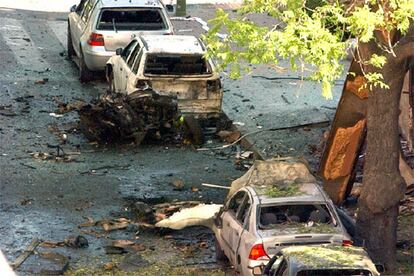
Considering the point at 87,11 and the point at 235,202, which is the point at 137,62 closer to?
the point at 87,11

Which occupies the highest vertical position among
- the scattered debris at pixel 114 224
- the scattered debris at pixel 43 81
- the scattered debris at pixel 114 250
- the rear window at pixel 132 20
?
the rear window at pixel 132 20

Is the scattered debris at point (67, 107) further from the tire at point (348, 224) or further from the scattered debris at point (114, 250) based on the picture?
the tire at point (348, 224)

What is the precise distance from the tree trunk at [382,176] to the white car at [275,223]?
3.16 ft

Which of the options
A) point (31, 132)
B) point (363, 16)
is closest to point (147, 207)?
point (31, 132)

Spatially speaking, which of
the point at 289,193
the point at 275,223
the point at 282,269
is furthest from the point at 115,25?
the point at 282,269

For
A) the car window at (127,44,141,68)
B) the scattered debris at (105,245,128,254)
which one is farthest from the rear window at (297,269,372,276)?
the car window at (127,44,141,68)

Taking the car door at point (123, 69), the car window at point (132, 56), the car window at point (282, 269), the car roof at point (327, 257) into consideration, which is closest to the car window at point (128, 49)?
the car door at point (123, 69)

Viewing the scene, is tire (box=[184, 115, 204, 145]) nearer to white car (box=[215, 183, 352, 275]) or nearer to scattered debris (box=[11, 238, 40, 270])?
scattered debris (box=[11, 238, 40, 270])

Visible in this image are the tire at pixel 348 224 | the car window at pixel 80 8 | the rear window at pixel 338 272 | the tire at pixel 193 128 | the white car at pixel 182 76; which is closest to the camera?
the rear window at pixel 338 272

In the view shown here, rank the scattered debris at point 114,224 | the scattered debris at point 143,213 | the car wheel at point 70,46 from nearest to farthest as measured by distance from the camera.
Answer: the scattered debris at point 114,224
the scattered debris at point 143,213
the car wheel at point 70,46

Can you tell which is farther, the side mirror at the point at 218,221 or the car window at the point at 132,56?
the car window at the point at 132,56

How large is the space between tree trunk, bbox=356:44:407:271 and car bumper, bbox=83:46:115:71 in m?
10.5

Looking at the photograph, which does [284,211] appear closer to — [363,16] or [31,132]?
[363,16]

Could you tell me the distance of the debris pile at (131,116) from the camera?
63.6ft
